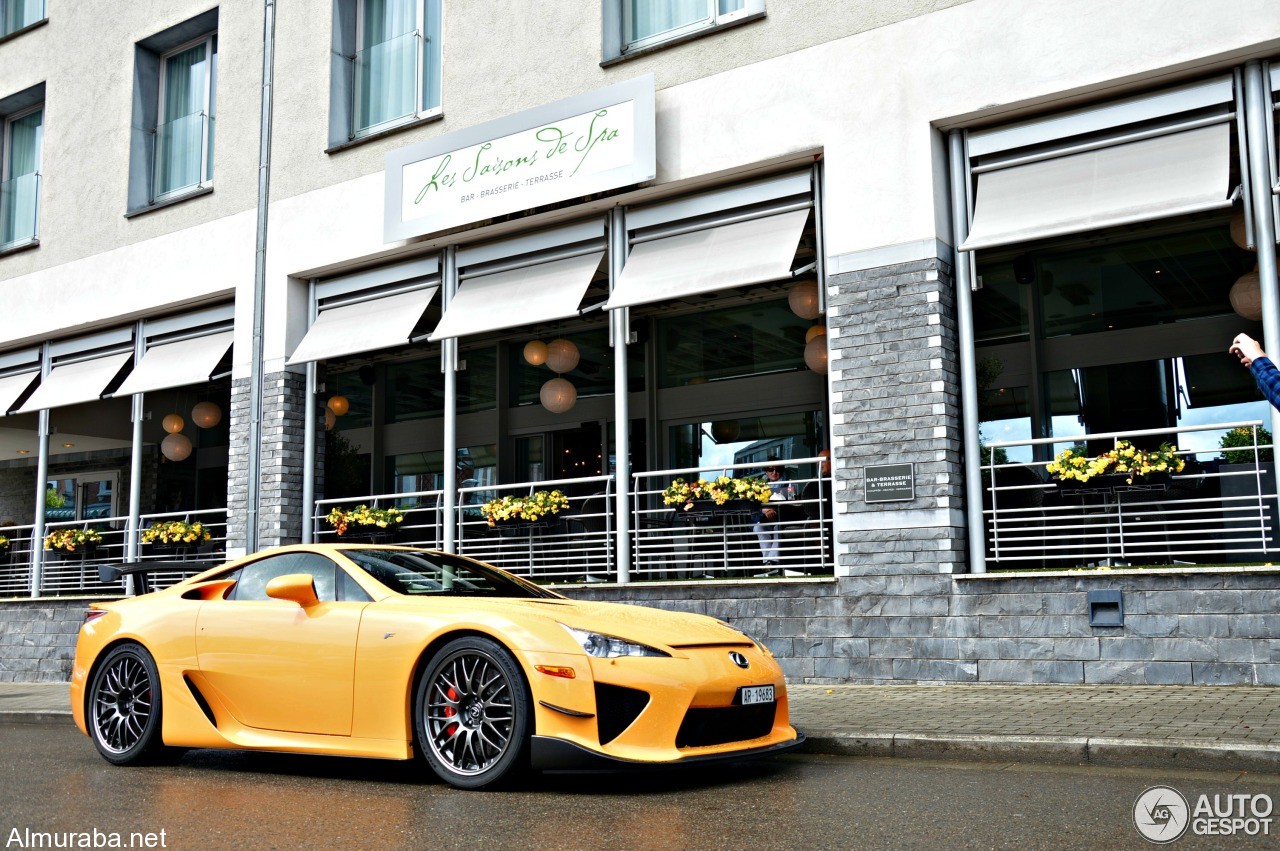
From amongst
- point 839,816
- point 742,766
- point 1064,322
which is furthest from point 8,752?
point 1064,322

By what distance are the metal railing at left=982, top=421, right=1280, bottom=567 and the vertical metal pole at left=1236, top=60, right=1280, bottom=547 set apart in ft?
2.41

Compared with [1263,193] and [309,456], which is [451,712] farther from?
[309,456]

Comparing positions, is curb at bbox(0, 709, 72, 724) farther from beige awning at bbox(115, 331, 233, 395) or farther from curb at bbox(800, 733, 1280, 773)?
curb at bbox(800, 733, 1280, 773)

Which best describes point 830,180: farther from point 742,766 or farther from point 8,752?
point 8,752

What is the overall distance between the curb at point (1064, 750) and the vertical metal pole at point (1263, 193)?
3.78 metres

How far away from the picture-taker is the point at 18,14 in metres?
20.5

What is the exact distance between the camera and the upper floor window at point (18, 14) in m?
20.2

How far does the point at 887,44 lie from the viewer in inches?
444

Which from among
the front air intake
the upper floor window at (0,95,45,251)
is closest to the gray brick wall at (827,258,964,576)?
the front air intake

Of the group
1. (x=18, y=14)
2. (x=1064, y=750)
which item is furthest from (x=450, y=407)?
(x=18, y=14)

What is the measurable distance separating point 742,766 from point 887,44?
23.3 feet

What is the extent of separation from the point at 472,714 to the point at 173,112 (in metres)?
14.7

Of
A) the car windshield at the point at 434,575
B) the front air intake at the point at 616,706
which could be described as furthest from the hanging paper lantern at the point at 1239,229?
the front air intake at the point at 616,706

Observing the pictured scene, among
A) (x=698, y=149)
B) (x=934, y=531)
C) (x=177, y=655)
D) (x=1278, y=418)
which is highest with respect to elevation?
(x=698, y=149)
